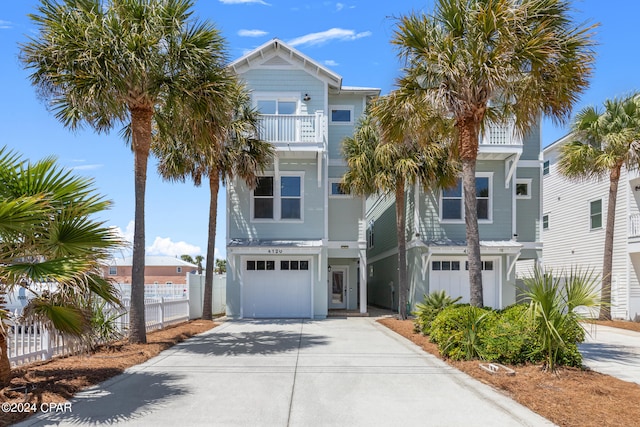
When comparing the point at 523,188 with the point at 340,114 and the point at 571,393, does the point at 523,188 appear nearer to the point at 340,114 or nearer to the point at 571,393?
the point at 340,114

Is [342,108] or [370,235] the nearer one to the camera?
[342,108]

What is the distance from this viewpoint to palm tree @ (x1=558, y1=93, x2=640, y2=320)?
A: 700 inches

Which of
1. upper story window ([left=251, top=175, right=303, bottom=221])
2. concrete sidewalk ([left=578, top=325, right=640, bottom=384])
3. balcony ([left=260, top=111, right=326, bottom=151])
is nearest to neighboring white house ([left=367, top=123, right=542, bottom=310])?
balcony ([left=260, top=111, right=326, bottom=151])

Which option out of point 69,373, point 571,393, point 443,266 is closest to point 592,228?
point 443,266

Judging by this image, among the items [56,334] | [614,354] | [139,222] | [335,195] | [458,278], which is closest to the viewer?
[56,334]

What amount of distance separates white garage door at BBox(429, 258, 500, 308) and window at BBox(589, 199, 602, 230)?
6488 millimetres

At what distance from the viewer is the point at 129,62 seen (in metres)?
10.3

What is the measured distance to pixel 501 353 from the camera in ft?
29.4

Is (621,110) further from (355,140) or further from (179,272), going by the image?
(179,272)

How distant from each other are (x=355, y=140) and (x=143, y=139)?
8566mm

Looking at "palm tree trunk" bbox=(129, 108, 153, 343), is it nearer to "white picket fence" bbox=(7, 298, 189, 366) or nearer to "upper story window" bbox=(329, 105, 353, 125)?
"white picket fence" bbox=(7, 298, 189, 366)

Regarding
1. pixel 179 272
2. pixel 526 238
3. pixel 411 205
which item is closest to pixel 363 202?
pixel 411 205

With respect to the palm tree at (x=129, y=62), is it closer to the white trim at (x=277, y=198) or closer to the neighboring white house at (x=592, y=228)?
the white trim at (x=277, y=198)

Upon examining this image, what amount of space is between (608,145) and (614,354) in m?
9.63
